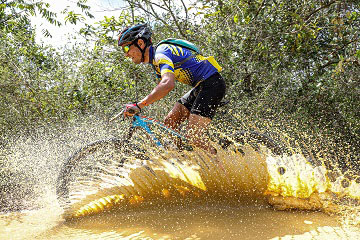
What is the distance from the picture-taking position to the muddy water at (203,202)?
242cm

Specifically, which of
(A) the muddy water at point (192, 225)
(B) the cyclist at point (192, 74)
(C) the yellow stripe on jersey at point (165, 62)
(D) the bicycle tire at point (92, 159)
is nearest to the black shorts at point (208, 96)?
(B) the cyclist at point (192, 74)

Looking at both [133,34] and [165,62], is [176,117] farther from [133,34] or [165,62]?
[133,34]

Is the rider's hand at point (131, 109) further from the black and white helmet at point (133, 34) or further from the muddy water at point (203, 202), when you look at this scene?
the black and white helmet at point (133, 34)

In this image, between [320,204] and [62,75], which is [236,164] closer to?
[320,204]

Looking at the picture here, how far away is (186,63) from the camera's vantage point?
10.5 ft

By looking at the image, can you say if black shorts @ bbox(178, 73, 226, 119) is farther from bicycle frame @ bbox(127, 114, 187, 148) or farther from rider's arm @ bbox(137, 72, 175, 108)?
rider's arm @ bbox(137, 72, 175, 108)

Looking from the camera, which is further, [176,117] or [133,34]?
[176,117]

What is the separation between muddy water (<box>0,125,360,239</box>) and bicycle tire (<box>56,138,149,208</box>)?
0.10 meters

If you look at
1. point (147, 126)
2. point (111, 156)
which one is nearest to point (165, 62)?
point (147, 126)

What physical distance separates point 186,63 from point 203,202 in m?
1.42

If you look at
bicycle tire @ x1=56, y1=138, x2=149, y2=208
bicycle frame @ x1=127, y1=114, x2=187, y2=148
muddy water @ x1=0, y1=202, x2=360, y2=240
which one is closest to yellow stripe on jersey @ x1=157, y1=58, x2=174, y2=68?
bicycle frame @ x1=127, y1=114, x2=187, y2=148

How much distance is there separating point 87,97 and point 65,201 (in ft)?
15.8

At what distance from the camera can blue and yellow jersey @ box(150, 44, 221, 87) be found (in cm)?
307

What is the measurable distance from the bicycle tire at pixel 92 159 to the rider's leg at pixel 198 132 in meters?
0.53
